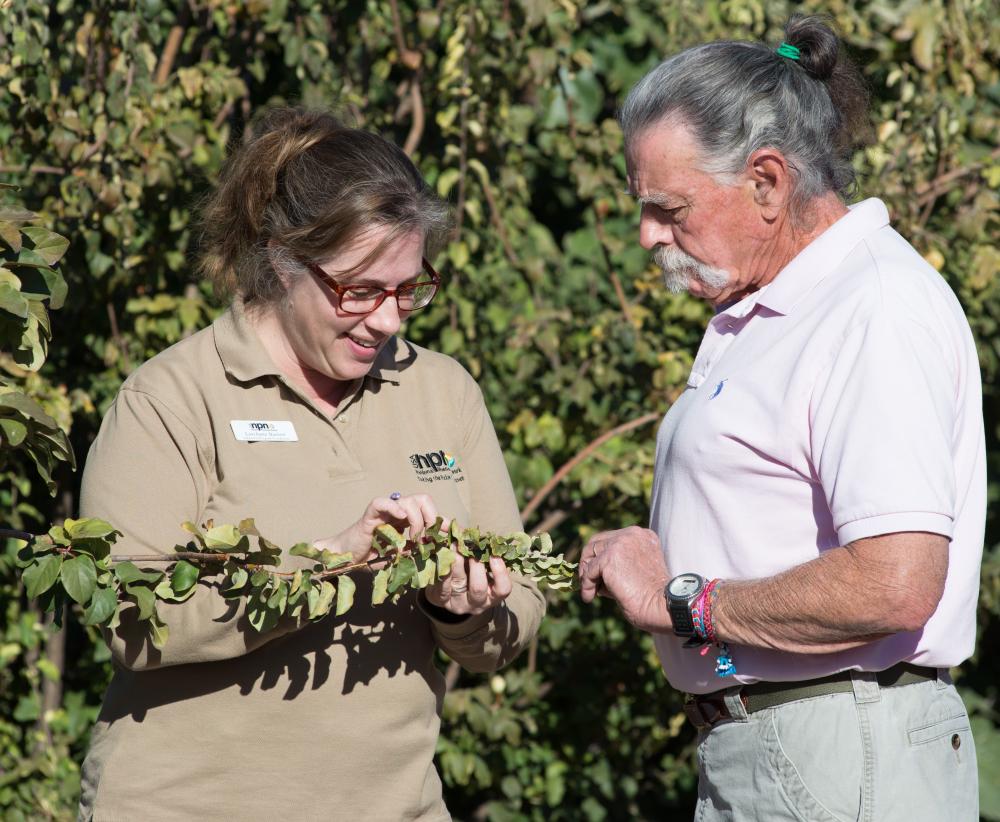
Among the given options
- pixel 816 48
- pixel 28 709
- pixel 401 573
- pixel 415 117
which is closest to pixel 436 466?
pixel 401 573

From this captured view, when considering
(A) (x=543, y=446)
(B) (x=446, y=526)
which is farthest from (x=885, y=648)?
(A) (x=543, y=446)

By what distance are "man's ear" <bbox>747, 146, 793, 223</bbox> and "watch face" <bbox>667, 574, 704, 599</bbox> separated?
0.63m

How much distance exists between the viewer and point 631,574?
2.12 metres

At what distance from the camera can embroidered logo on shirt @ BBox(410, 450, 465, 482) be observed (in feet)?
7.82

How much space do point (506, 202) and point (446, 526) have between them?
2.29 metres

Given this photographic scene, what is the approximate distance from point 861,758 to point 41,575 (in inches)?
51.2

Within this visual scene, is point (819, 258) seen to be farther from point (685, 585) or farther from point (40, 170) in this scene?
point (40, 170)

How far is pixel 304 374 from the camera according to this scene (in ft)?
7.89

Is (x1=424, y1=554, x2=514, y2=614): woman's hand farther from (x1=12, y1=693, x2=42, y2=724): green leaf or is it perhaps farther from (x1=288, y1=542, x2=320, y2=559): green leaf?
(x1=12, y1=693, x2=42, y2=724): green leaf

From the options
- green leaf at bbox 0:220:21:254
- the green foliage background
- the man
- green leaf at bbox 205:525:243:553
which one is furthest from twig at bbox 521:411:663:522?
green leaf at bbox 0:220:21:254

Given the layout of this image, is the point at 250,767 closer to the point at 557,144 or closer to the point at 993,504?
the point at 557,144

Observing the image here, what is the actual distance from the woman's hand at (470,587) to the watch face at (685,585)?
1.03 feet

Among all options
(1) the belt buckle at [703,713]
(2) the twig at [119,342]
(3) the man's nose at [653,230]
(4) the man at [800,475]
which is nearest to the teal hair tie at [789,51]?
(4) the man at [800,475]

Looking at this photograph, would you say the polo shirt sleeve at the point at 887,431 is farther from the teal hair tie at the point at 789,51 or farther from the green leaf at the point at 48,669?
the green leaf at the point at 48,669
